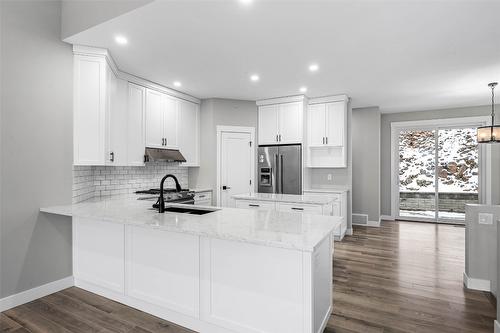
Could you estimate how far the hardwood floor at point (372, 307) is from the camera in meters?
2.27

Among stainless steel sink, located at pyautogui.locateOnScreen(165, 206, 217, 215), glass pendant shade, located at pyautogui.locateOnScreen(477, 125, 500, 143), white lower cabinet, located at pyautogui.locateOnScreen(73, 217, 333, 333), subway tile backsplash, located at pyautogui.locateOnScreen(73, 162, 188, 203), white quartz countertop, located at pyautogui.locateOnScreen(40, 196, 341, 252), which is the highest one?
glass pendant shade, located at pyautogui.locateOnScreen(477, 125, 500, 143)

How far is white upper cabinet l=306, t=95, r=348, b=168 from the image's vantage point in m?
5.24

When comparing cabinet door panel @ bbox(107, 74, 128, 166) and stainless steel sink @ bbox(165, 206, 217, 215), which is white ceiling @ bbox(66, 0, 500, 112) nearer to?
cabinet door panel @ bbox(107, 74, 128, 166)

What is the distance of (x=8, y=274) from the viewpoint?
257 cm

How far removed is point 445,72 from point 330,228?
350cm

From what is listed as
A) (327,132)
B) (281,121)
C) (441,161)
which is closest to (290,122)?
(281,121)

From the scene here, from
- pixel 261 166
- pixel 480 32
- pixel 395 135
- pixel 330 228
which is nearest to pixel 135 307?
pixel 330 228

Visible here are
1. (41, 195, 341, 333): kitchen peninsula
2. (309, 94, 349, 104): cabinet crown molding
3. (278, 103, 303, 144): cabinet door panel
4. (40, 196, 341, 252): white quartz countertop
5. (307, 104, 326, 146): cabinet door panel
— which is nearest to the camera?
(40, 196, 341, 252): white quartz countertop

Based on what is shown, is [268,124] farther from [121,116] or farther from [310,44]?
[121,116]

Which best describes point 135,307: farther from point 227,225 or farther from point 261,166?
point 261,166

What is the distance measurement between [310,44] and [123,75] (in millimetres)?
2666

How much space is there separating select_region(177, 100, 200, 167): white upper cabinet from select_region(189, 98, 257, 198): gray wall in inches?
4.1

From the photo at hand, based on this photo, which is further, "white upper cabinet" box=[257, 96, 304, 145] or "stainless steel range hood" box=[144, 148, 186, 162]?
"white upper cabinet" box=[257, 96, 304, 145]

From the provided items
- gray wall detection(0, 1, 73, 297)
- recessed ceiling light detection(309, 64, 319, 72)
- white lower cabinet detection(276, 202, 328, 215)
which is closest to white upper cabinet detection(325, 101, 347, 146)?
recessed ceiling light detection(309, 64, 319, 72)
